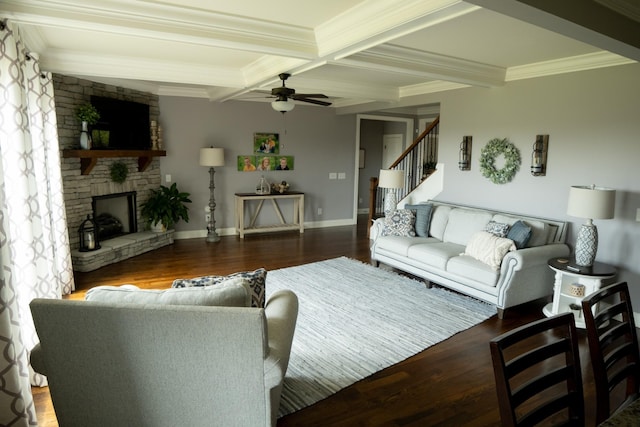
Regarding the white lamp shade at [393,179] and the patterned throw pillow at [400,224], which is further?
the white lamp shade at [393,179]

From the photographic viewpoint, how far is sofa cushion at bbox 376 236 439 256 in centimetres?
499

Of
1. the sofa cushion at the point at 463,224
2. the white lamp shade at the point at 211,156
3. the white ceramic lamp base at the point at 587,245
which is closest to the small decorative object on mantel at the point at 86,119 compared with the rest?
the white lamp shade at the point at 211,156

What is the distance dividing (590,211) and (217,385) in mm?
3440

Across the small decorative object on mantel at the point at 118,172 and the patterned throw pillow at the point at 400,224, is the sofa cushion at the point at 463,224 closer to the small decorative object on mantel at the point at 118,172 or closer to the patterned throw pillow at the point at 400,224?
the patterned throw pillow at the point at 400,224

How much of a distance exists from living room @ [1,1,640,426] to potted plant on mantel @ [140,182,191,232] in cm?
38

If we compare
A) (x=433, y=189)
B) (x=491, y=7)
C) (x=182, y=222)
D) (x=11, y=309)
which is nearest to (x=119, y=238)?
(x=182, y=222)

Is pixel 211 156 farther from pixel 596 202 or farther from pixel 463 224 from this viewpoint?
pixel 596 202

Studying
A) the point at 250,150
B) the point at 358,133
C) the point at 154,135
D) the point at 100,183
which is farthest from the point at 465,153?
the point at 100,183

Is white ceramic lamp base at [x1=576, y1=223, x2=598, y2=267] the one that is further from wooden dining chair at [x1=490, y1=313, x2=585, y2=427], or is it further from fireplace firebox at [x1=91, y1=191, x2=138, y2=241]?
fireplace firebox at [x1=91, y1=191, x2=138, y2=241]

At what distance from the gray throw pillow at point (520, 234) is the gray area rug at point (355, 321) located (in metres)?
0.75

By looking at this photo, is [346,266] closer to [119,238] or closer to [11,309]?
[119,238]

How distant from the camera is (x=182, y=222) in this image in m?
7.14

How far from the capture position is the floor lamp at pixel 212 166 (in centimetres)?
675

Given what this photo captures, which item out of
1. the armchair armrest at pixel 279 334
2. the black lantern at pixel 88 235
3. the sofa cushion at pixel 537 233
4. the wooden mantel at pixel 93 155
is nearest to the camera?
the armchair armrest at pixel 279 334
